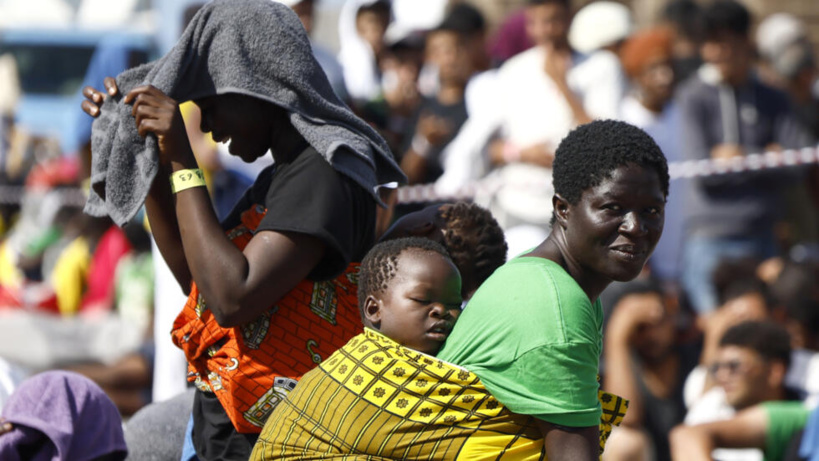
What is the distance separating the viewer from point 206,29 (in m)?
2.90

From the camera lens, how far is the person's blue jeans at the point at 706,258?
7102 millimetres

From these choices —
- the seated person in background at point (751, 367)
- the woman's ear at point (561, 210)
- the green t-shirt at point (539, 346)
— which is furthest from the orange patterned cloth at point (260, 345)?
the seated person in background at point (751, 367)

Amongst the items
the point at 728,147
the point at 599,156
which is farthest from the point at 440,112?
the point at 599,156

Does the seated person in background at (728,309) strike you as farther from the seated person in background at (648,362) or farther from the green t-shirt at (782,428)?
the green t-shirt at (782,428)

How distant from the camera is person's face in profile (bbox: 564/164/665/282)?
2598 mm

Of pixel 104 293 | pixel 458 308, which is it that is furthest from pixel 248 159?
pixel 104 293

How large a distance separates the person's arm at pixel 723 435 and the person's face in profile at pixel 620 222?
311cm

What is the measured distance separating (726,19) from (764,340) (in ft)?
7.44

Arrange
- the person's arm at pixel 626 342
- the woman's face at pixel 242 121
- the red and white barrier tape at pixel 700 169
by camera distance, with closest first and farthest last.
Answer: the woman's face at pixel 242 121, the person's arm at pixel 626 342, the red and white barrier tape at pixel 700 169

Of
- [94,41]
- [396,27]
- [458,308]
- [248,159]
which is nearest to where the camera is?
[458,308]

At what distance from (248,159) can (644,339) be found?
4035 millimetres

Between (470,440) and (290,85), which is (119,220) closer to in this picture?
(290,85)

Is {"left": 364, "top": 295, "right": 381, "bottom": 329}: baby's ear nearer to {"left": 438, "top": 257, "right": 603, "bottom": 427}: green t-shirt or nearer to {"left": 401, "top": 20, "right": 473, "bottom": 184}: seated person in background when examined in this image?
{"left": 438, "top": 257, "right": 603, "bottom": 427}: green t-shirt

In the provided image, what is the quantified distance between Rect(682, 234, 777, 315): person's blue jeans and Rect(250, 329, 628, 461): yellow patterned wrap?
4773 millimetres
